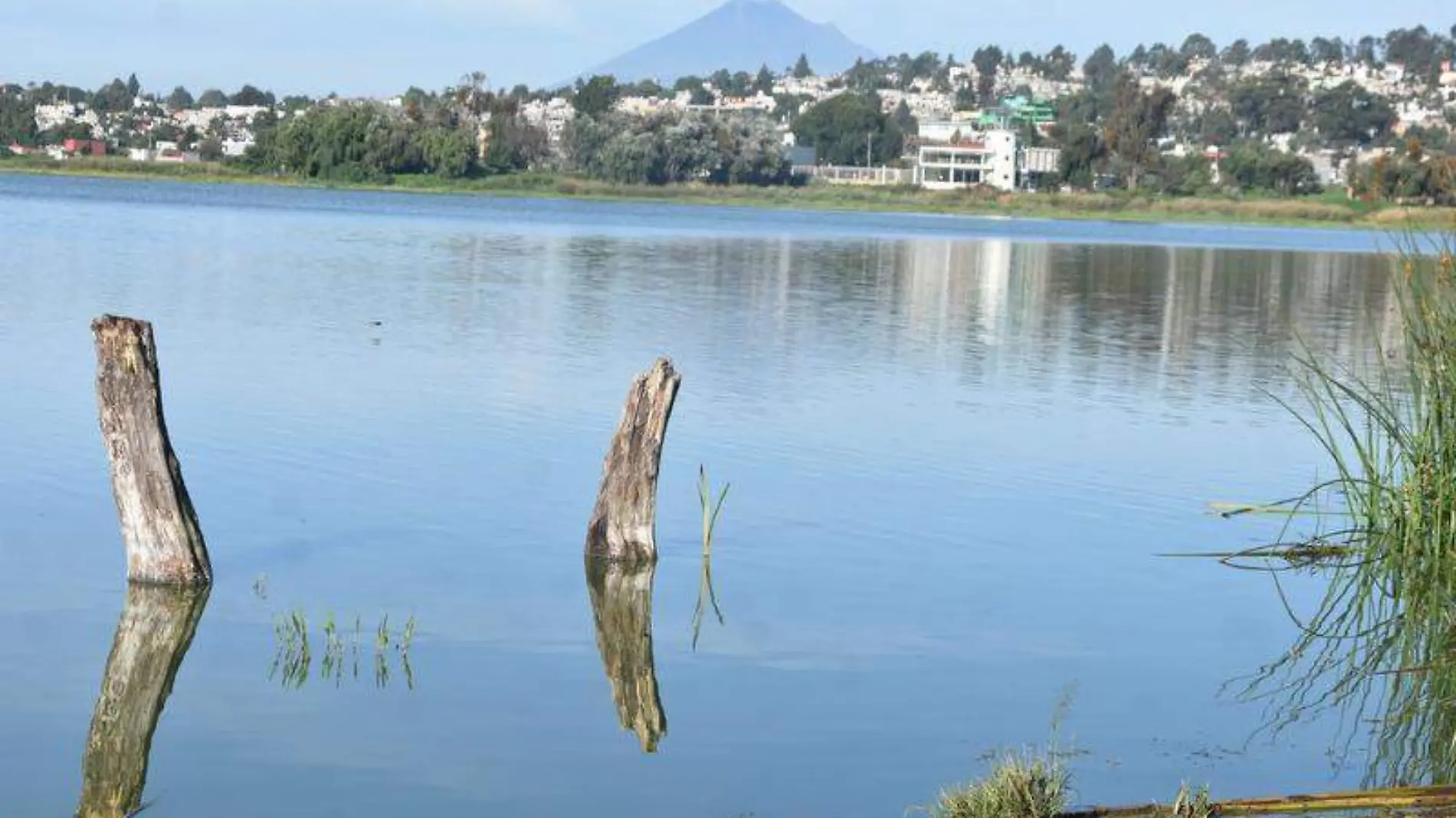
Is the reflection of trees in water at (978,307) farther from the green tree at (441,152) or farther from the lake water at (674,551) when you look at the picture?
the green tree at (441,152)

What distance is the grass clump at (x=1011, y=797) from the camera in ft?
26.3

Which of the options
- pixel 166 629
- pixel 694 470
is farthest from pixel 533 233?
pixel 166 629

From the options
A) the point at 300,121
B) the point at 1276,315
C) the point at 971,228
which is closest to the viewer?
the point at 1276,315

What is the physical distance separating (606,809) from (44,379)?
508 inches

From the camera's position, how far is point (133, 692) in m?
10.3

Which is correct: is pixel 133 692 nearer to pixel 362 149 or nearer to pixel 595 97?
pixel 362 149

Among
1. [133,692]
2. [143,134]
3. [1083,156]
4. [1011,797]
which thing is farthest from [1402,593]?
[143,134]

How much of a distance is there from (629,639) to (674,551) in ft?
7.57

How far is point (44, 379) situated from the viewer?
20516mm

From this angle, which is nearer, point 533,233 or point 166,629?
point 166,629

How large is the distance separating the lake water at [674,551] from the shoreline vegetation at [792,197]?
87.7m

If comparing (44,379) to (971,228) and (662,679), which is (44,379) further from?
(971,228)

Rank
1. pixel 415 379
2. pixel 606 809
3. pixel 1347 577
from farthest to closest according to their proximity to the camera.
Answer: pixel 415 379 → pixel 1347 577 → pixel 606 809

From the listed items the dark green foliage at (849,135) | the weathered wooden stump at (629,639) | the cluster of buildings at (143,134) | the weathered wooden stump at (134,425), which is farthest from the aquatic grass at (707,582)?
the dark green foliage at (849,135)
